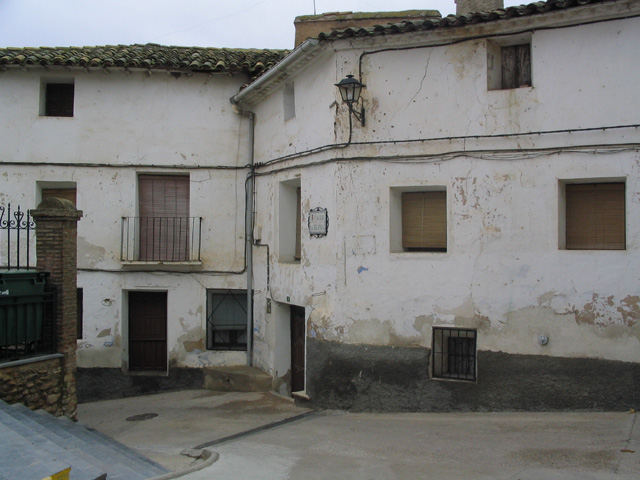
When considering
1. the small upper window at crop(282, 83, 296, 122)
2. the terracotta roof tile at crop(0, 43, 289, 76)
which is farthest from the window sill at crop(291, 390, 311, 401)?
the terracotta roof tile at crop(0, 43, 289, 76)

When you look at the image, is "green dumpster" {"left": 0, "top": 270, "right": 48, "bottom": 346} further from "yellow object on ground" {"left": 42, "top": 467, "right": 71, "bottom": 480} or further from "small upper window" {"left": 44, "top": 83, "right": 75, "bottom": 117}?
"small upper window" {"left": 44, "top": 83, "right": 75, "bottom": 117}

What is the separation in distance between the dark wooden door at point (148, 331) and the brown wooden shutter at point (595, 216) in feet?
26.7

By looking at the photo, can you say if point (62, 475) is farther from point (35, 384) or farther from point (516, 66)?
point (516, 66)

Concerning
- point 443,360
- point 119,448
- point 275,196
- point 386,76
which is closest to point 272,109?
point 275,196

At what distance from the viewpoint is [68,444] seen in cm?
637

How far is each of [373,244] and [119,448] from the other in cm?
451

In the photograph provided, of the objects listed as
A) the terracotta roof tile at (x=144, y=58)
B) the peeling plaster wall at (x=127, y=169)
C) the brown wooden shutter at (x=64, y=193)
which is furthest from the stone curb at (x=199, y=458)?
the terracotta roof tile at (x=144, y=58)

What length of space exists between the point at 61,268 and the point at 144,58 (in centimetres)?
491

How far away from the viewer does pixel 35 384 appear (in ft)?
27.9

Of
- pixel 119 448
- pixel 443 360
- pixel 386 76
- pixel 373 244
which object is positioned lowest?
pixel 119 448

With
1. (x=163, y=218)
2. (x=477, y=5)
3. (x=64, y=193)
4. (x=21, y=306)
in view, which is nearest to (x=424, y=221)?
(x=477, y=5)

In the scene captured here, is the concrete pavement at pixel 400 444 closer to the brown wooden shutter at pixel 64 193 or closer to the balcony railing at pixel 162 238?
the balcony railing at pixel 162 238

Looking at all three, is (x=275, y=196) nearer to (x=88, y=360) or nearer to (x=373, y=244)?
(x=373, y=244)

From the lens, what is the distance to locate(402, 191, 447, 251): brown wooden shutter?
935 cm
